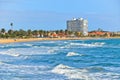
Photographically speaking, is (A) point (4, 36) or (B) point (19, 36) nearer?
(A) point (4, 36)

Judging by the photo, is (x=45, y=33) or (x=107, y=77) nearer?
(x=107, y=77)

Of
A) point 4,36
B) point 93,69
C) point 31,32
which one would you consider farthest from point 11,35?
point 93,69

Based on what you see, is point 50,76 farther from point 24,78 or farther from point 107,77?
point 107,77

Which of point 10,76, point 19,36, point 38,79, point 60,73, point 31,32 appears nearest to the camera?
point 38,79

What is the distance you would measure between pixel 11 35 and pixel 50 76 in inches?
5526

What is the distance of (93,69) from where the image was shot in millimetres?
23922

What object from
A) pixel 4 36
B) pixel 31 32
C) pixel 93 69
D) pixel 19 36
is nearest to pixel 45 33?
pixel 31 32

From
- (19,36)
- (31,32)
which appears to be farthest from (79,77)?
(31,32)

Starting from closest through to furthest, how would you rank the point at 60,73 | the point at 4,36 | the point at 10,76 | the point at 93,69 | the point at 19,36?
the point at 10,76, the point at 60,73, the point at 93,69, the point at 4,36, the point at 19,36

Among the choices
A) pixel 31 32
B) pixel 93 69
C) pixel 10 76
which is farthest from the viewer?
pixel 31 32

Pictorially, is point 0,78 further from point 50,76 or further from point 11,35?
point 11,35

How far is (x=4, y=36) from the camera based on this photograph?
15312 cm

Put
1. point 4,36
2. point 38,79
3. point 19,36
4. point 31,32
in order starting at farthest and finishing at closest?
point 31,32
point 19,36
point 4,36
point 38,79

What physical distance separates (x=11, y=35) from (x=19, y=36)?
27.4 ft
